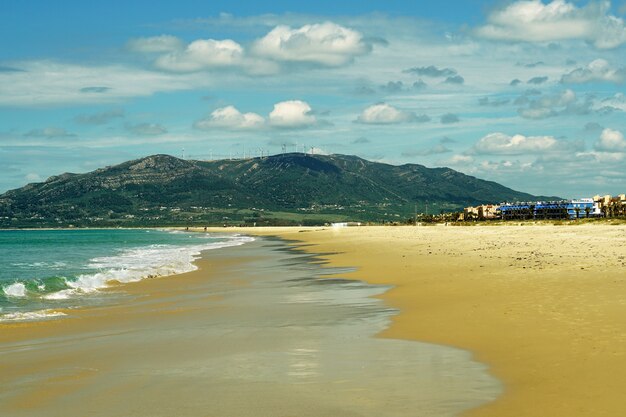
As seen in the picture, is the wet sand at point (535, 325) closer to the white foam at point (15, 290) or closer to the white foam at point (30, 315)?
the white foam at point (30, 315)

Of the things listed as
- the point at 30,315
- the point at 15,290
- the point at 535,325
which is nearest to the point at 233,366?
the point at 535,325

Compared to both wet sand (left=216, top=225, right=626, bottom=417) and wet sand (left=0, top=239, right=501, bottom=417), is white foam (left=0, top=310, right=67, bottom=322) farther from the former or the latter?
wet sand (left=216, top=225, right=626, bottom=417)

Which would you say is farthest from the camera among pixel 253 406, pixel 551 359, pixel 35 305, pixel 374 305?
pixel 35 305

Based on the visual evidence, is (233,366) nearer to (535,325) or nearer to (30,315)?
(535,325)

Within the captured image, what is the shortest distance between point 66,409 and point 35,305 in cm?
1705

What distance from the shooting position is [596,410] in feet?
29.2

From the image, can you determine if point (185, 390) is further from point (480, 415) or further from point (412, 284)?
point (412, 284)

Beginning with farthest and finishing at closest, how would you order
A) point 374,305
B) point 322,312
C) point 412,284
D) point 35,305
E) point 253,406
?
1. point 412,284
2. point 35,305
3. point 374,305
4. point 322,312
5. point 253,406

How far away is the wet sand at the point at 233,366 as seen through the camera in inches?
395

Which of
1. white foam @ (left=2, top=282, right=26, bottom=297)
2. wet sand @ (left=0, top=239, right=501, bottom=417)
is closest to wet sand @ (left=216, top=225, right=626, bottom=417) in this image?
wet sand @ (left=0, top=239, right=501, bottom=417)

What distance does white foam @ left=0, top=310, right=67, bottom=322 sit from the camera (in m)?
21.4

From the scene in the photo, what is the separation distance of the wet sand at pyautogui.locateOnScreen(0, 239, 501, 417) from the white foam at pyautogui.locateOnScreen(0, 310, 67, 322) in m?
0.68

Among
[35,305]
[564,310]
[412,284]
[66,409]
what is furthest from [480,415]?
[35,305]

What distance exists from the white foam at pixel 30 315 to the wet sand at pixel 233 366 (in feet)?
2.24
